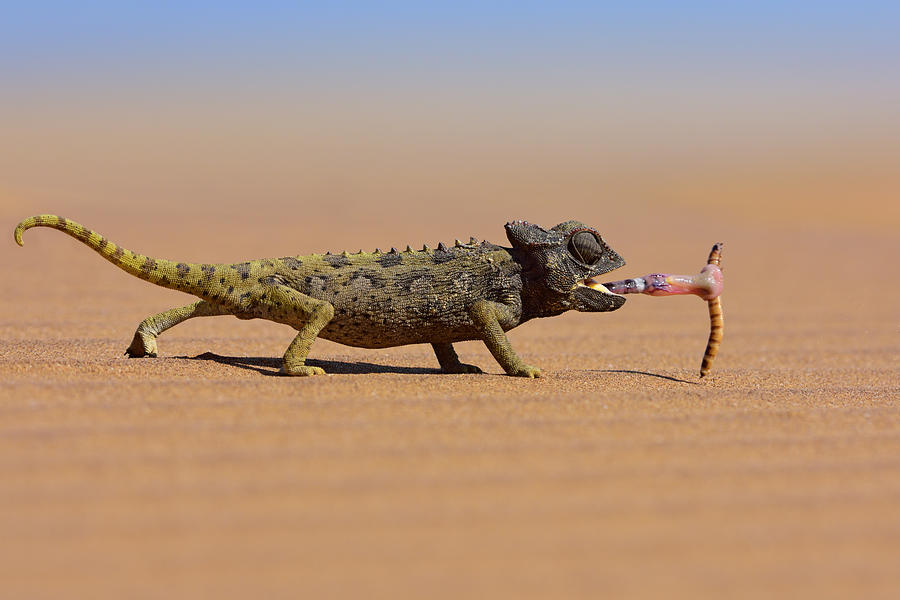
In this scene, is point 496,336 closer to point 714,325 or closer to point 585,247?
point 585,247

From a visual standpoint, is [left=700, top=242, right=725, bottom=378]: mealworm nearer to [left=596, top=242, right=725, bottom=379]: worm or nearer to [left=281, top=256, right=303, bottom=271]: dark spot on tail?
[left=596, top=242, right=725, bottom=379]: worm

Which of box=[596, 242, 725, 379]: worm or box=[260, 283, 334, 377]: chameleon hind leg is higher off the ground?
box=[596, 242, 725, 379]: worm

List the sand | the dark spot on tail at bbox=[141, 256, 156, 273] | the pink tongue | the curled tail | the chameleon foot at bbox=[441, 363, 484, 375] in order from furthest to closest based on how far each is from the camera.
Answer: the chameleon foot at bbox=[441, 363, 484, 375] < the pink tongue < the dark spot on tail at bbox=[141, 256, 156, 273] < the curled tail < the sand

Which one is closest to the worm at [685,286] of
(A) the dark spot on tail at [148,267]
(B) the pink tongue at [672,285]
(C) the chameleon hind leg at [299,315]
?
(B) the pink tongue at [672,285]

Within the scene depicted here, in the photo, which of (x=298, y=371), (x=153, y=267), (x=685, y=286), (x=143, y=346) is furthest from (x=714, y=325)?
(x=143, y=346)

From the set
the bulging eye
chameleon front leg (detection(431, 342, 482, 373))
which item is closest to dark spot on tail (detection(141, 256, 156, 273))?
chameleon front leg (detection(431, 342, 482, 373))

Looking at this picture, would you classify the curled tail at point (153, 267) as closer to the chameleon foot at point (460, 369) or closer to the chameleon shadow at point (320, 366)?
the chameleon shadow at point (320, 366)
